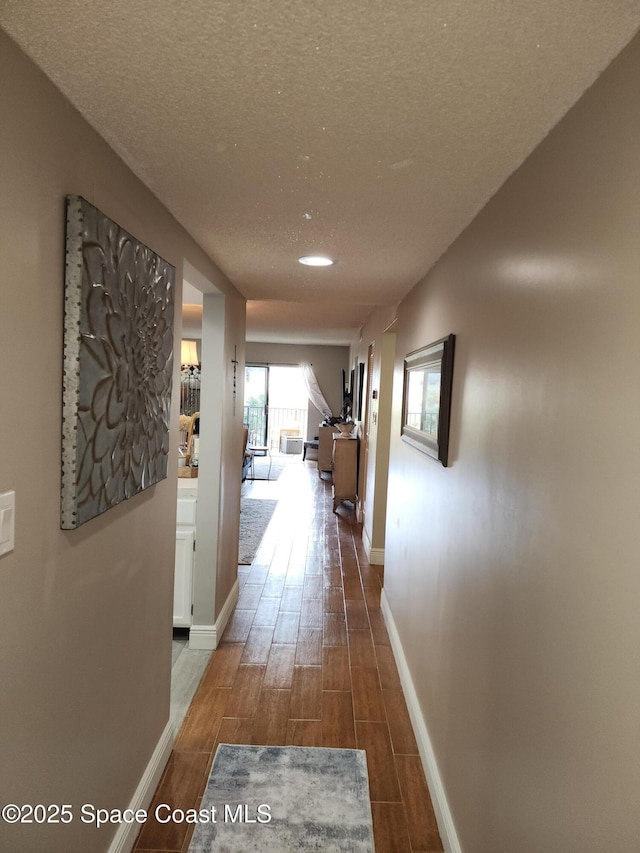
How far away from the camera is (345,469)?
645 centimetres

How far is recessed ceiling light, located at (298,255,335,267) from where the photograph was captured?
7.66 feet

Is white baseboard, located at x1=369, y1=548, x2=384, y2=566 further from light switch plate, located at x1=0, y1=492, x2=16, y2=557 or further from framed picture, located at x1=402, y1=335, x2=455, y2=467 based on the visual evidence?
light switch plate, located at x1=0, y1=492, x2=16, y2=557

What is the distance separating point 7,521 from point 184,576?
2231 mm

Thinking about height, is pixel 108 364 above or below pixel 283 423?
above

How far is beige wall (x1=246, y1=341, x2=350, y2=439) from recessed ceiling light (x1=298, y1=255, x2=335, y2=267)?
Result: 8.10 meters

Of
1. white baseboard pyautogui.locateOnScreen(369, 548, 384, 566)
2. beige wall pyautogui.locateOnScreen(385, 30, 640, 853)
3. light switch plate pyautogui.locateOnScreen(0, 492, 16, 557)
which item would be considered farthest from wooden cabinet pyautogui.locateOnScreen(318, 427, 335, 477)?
light switch plate pyautogui.locateOnScreen(0, 492, 16, 557)

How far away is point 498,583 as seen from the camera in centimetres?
136

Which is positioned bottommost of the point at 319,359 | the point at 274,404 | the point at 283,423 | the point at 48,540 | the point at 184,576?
the point at 184,576

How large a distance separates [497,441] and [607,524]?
0.58 metres

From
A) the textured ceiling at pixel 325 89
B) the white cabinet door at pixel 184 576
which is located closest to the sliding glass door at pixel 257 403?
the white cabinet door at pixel 184 576

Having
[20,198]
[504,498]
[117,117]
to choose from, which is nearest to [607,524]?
[504,498]

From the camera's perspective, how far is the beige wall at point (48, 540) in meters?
0.95

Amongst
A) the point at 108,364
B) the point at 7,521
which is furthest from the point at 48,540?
the point at 108,364

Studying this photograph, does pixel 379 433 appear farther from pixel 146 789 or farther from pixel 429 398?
pixel 146 789
